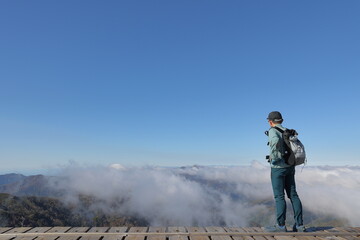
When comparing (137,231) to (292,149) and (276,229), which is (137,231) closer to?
(276,229)

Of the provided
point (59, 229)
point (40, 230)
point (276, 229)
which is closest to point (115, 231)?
point (59, 229)

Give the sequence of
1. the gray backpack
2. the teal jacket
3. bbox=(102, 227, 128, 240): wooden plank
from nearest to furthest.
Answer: bbox=(102, 227, 128, 240): wooden plank < the teal jacket < the gray backpack

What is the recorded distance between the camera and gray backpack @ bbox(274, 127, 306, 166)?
415 inches

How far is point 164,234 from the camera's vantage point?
10.1 meters

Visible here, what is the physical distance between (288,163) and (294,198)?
1618 mm

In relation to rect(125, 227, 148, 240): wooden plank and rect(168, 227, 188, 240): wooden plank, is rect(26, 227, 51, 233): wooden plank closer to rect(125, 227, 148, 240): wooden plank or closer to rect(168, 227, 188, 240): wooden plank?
rect(125, 227, 148, 240): wooden plank

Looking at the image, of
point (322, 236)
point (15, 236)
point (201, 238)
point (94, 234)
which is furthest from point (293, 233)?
point (15, 236)

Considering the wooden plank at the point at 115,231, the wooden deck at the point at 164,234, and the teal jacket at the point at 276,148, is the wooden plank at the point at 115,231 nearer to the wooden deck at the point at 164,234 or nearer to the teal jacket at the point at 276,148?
the wooden deck at the point at 164,234

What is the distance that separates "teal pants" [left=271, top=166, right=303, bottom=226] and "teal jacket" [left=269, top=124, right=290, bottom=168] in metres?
0.28

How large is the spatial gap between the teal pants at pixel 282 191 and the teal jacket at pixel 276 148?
28 cm

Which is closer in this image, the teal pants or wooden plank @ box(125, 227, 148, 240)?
wooden plank @ box(125, 227, 148, 240)

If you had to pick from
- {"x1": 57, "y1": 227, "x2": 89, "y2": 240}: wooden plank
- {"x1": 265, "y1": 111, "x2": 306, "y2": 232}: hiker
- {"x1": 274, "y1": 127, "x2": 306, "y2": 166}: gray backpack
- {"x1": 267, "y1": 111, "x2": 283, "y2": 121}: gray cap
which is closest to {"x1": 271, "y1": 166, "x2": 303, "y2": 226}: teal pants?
{"x1": 265, "y1": 111, "x2": 306, "y2": 232}: hiker

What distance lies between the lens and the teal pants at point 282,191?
35.1 ft

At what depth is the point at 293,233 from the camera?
10266 mm
